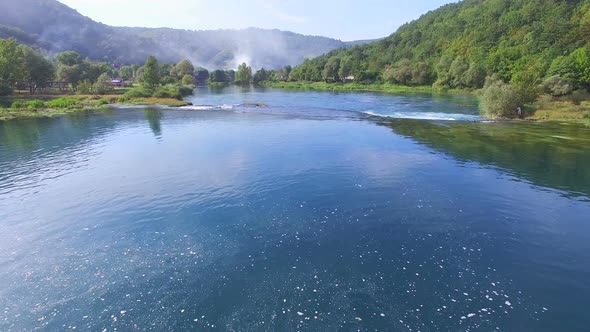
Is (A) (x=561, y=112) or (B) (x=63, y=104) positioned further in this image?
(B) (x=63, y=104)

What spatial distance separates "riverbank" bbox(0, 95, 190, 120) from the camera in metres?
75.6

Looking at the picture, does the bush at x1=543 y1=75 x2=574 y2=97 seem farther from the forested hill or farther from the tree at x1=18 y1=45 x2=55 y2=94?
the tree at x1=18 y1=45 x2=55 y2=94

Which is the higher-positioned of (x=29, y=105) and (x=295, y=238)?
(x=29, y=105)

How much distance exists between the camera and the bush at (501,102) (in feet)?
212

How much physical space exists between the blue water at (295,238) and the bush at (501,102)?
22827 mm

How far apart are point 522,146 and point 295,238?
128 feet

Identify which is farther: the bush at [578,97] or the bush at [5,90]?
the bush at [5,90]

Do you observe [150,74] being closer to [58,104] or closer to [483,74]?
[58,104]

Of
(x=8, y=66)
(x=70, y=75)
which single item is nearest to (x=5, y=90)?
(x=8, y=66)

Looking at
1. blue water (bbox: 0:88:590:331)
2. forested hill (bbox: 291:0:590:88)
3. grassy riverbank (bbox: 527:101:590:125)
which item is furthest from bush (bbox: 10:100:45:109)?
forested hill (bbox: 291:0:590:88)

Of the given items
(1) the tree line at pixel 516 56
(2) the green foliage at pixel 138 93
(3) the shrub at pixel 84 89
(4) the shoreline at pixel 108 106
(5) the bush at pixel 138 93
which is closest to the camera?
(4) the shoreline at pixel 108 106

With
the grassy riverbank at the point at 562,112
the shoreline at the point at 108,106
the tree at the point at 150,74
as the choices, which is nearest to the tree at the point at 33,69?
the shoreline at the point at 108,106

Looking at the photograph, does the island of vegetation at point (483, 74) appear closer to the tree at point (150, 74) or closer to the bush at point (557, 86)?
the bush at point (557, 86)

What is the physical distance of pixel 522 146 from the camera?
45156 millimetres
